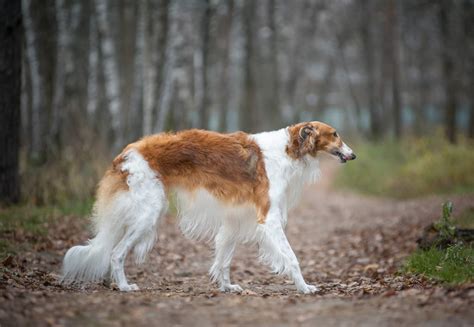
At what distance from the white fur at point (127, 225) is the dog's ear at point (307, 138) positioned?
68.3 inches

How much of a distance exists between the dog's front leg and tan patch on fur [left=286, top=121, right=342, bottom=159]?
0.82 metres

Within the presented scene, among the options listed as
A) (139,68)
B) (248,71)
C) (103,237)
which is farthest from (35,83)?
(103,237)

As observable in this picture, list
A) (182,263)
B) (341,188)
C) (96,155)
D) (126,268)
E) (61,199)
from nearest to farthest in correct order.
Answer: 1. (126,268)
2. (182,263)
3. (61,199)
4. (96,155)
5. (341,188)

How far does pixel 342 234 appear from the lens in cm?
1094

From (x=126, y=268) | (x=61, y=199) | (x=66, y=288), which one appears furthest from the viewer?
(x=61, y=199)

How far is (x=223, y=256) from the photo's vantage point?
671 centimetres

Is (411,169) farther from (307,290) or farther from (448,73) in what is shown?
(307,290)

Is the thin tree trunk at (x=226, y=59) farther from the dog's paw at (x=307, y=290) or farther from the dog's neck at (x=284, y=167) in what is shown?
the dog's paw at (x=307, y=290)

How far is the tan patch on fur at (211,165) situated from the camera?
20.5 feet

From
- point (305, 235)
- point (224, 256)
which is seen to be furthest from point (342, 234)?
point (224, 256)

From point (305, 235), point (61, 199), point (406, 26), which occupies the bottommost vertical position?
point (305, 235)

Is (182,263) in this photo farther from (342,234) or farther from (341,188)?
(341,188)

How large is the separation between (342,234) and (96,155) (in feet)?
17.3

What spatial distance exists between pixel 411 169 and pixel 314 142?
35.6 feet
